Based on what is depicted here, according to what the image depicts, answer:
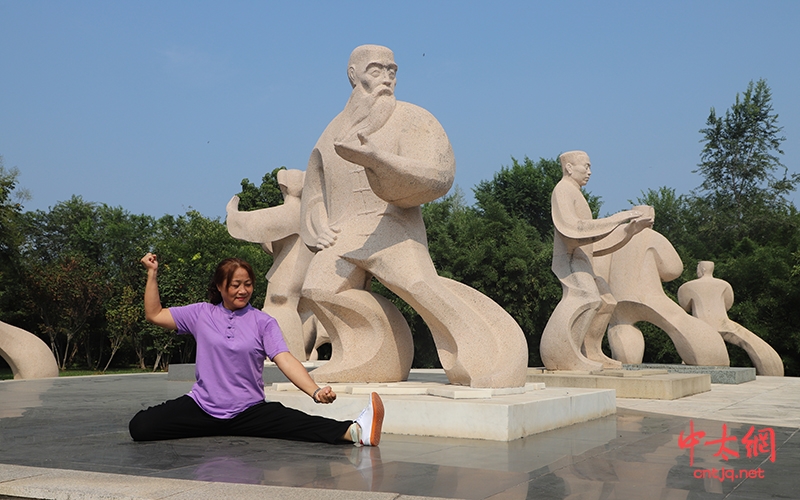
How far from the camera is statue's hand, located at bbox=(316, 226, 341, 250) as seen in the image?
24.3 ft

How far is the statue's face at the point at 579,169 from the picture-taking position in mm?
12250

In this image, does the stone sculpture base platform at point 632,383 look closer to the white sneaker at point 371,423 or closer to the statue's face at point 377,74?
the statue's face at point 377,74

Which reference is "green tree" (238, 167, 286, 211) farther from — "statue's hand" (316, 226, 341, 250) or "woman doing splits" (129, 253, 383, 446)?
"woman doing splits" (129, 253, 383, 446)

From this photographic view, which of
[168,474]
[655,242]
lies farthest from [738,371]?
[168,474]

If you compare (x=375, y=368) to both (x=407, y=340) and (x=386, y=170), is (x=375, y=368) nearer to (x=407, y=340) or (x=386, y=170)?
(x=407, y=340)

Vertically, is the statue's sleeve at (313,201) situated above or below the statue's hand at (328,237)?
above

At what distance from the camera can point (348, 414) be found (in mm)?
6141

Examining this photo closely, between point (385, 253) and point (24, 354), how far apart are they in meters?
9.51

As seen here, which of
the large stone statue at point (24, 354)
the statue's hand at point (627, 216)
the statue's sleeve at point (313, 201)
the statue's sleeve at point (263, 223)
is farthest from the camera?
the statue's sleeve at point (263, 223)

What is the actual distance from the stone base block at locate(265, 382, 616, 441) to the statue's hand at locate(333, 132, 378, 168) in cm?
188

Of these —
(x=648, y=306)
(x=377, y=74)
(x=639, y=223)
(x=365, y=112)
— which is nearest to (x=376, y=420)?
(x=365, y=112)

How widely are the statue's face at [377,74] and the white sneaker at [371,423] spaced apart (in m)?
3.75

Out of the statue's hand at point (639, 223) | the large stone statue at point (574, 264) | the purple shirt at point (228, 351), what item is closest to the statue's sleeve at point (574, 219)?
the large stone statue at point (574, 264)

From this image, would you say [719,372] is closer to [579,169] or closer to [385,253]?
[579,169]
